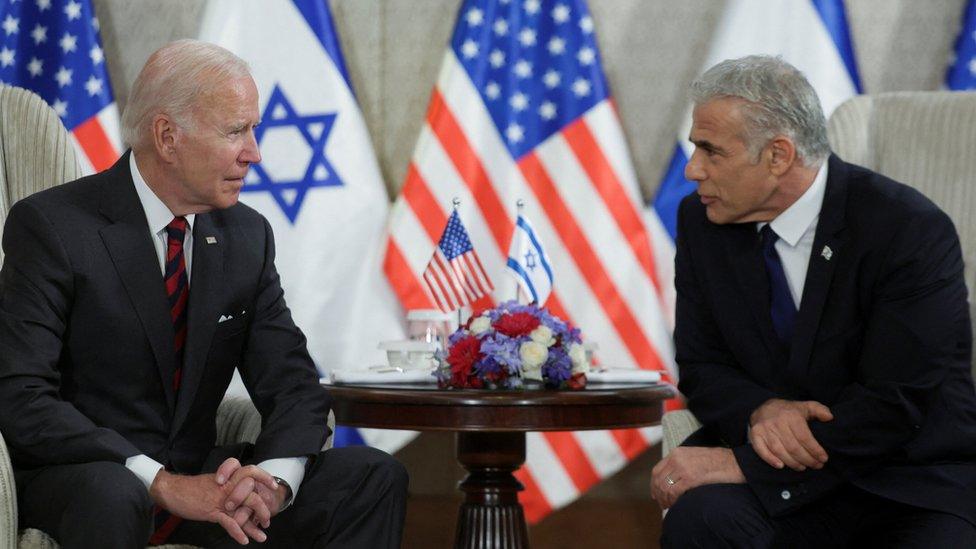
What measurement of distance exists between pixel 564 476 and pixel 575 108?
50.5 inches

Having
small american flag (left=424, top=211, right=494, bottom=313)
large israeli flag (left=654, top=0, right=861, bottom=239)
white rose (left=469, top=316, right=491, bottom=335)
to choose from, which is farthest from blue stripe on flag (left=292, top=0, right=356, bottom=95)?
white rose (left=469, top=316, right=491, bottom=335)

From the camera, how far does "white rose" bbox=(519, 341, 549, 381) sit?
3016 millimetres

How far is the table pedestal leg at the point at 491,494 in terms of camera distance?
325 cm

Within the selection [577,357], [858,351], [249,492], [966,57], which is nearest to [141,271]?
[249,492]

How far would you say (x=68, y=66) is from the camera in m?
4.12

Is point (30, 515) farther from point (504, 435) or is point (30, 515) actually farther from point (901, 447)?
point (901, 447)

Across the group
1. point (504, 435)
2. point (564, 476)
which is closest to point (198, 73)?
point (504, 435)

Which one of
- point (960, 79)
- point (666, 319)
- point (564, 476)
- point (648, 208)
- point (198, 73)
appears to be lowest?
point (564, 476)

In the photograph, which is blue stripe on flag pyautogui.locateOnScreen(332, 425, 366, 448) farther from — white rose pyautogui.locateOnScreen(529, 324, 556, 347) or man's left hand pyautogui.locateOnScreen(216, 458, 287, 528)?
man's left hand pyautogui.locateOnScreen(216, 458, 287, 528)

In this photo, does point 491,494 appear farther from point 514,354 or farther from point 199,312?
point 199,312

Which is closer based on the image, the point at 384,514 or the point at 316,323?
the point at 384,514

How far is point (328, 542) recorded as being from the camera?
2488mm

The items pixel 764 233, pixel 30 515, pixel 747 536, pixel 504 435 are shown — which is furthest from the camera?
pixel 504 435

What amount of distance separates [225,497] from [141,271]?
1.72ft
